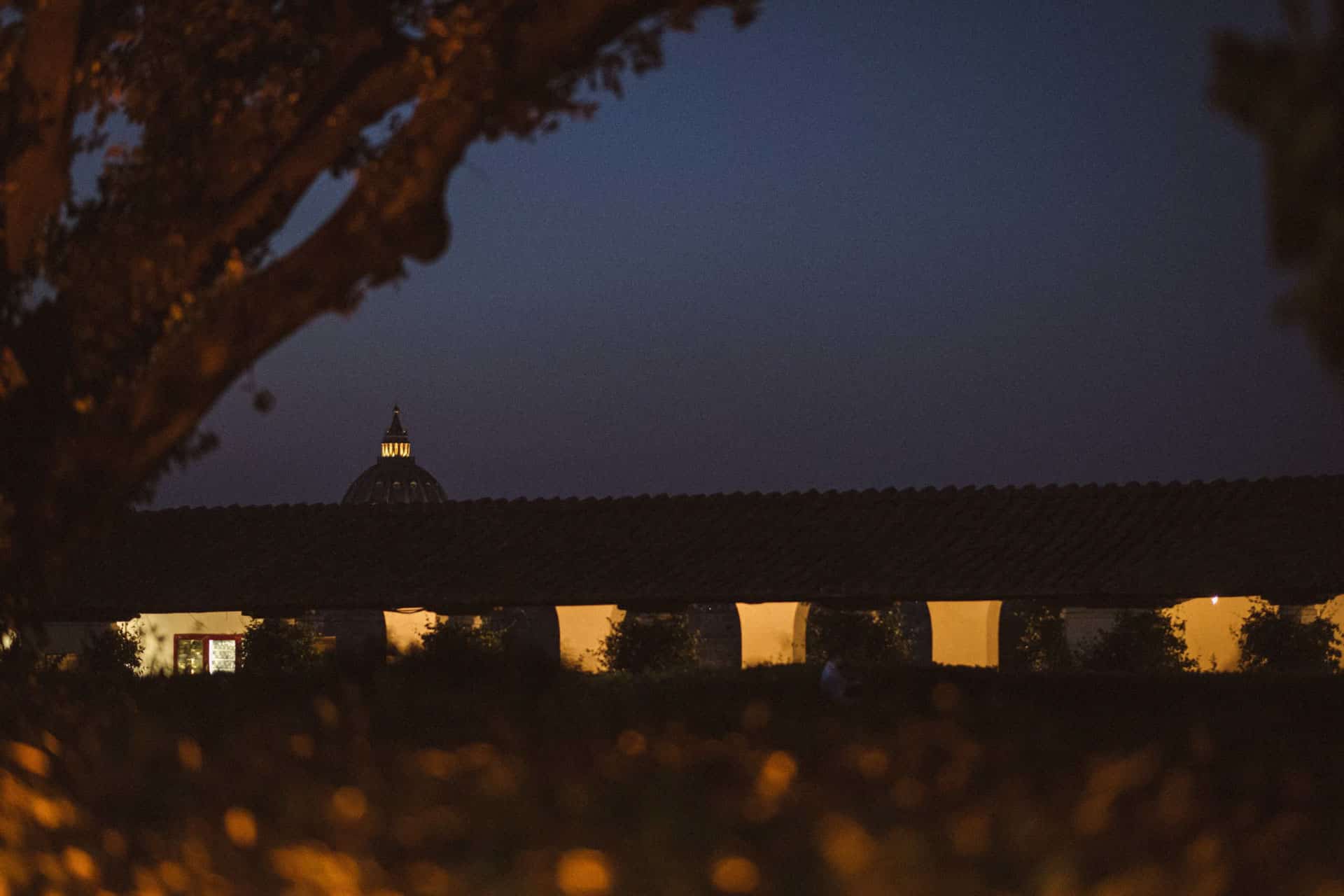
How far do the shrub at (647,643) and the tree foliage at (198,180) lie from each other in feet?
68.4

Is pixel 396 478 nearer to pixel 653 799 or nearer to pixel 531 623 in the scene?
pixel 531 623

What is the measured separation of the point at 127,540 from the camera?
3766 cm

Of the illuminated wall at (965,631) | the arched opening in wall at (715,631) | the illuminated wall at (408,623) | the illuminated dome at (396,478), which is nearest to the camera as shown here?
the illuminated wall at (965,631)

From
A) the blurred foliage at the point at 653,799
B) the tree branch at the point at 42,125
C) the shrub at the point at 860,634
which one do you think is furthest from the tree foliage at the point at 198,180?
the shrub at the point at 860,634

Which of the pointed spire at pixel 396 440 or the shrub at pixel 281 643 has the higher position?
the pointed spire at pixel 396 440

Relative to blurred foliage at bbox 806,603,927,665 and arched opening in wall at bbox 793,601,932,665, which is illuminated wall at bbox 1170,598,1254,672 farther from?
blurred foliage at bbox 806,603,927,665

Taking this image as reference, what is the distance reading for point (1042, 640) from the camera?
104 feet

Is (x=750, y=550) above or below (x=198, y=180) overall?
above

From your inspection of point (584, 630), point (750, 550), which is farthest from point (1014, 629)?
point (584, 630)

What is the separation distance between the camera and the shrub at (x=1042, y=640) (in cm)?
3180

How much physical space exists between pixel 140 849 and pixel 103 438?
299cm

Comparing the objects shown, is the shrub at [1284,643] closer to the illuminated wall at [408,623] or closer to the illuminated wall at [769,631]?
the illuminated wall at [769,631]

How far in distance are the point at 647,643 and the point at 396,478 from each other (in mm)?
103924

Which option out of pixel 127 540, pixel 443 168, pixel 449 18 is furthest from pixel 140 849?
pixel 127 540
